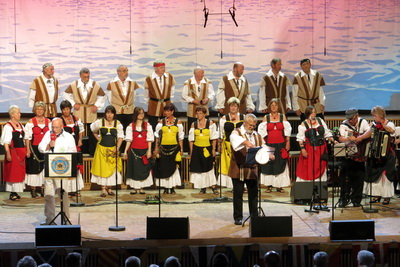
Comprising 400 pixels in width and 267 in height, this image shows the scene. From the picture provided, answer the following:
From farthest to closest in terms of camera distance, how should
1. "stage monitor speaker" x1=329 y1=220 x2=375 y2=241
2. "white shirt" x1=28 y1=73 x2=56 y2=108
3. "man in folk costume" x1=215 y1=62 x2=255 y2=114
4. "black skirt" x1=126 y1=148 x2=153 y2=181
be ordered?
"man in folk costume" x1=215 y1=62 x2=255 y2=114 < "white shirt" x1=28 y1=73 x2=56 y2=108 < "black skirt" x1=126 y1=148 x2=153 y2=181 < "stage monitor speaker" x1=329 y1=220 x2=375 y2=241

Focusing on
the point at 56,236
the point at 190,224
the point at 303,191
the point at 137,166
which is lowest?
the point at 190,224

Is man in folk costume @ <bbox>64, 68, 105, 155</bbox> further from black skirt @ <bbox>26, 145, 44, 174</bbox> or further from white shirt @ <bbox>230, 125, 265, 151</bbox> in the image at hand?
white shirt @ <bbox>230, 125, 265, 151</bbox>

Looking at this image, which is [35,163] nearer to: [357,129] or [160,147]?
[160,147]

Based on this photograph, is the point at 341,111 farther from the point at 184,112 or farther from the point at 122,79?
the point at 122,79

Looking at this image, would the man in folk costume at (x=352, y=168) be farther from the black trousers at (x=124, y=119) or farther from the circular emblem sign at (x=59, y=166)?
the circular emblem sign at (x=59, y=166)

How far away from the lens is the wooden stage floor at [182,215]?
30.3ft

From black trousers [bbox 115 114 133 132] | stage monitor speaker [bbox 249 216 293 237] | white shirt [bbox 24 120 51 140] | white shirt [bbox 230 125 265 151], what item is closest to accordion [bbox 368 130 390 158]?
white shirt [bbox 230 125 265 151]

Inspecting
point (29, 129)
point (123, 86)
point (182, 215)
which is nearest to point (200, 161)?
point (182, 215)

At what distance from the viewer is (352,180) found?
433 inches

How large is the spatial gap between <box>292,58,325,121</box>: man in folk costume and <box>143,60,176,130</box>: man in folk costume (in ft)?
7.11

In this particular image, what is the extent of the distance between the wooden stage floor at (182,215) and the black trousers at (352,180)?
22cm

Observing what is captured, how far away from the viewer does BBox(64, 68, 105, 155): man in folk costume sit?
12.2 meters

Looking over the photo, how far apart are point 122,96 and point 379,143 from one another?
13.8ft

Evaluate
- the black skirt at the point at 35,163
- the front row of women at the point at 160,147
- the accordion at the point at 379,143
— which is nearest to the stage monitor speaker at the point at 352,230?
the accordion at the point at 379,143
